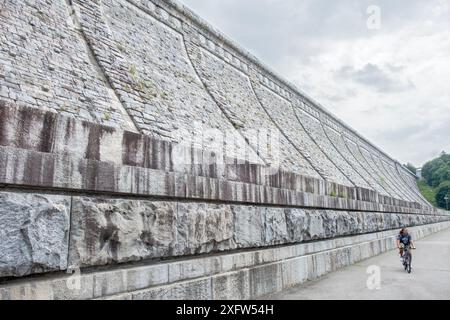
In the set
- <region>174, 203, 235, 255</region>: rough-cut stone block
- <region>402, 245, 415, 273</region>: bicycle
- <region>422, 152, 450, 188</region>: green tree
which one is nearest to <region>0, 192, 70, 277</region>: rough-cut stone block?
<region>174, 203, 235, 255</region>: rough-cut stone block

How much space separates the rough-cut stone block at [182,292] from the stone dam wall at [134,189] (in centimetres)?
1

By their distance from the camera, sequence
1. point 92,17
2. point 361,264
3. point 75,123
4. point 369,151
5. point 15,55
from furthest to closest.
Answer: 1. point 369,151
2. point 92,17
3. point 15,55
4. point 361,264
5. point 75,123

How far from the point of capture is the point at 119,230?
116 inches

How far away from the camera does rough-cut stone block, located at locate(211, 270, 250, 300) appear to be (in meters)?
3.81

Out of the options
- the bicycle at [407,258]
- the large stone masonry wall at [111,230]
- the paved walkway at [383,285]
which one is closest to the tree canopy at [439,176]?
the bicycle at [407,258]

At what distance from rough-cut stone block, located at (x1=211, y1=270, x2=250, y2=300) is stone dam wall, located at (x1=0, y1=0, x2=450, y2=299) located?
2cm

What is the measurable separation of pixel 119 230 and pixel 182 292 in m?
0.91

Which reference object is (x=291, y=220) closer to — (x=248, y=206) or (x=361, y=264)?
(x=248, y=206)

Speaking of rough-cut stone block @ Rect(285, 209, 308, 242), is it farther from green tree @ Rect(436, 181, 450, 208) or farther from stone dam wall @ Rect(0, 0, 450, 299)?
green tree @ Rect(436, 181, 450, 208)

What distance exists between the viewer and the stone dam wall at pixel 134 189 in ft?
8.20

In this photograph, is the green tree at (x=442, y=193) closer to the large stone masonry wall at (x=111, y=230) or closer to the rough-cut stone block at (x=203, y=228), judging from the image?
the large stone masonry wall at (x=111, y=230)
